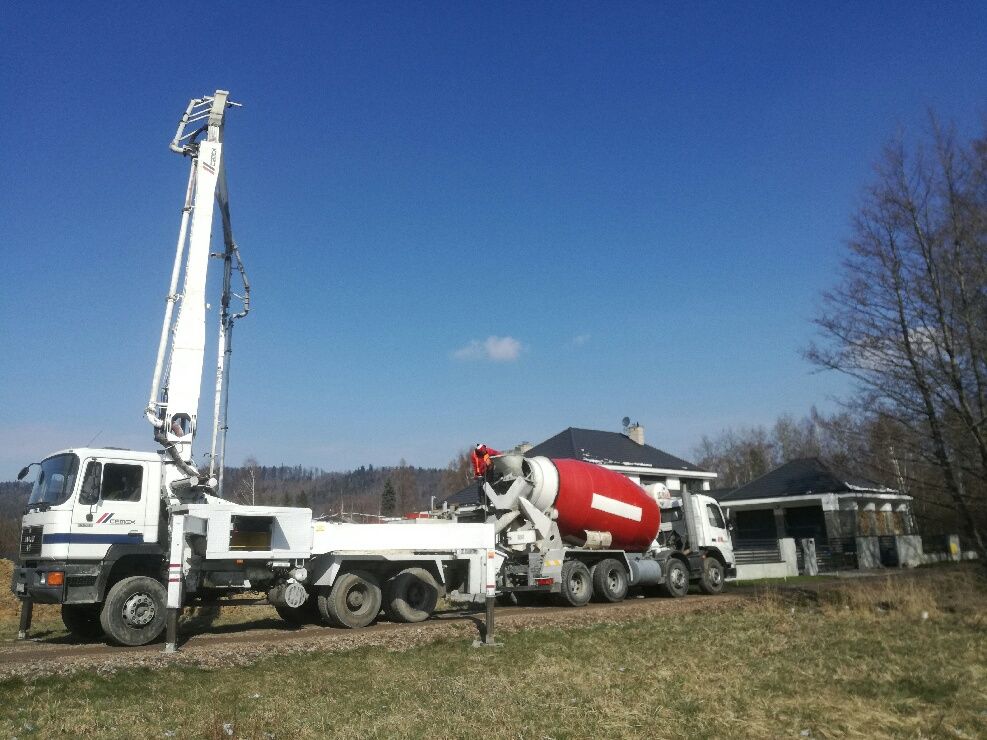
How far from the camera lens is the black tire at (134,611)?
11.8m

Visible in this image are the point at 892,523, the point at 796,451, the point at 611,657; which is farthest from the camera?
the point at 796,451

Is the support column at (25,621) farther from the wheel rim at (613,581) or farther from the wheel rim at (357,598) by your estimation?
the wheel rim at (613,581)

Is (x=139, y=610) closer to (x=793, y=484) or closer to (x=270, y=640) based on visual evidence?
(x=270, y=640)

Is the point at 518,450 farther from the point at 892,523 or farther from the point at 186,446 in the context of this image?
the point at 892,523

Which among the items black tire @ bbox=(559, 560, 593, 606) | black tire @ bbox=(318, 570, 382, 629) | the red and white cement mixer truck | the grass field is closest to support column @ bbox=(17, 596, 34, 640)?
black tire @ bbox=(318, 570, 382, 629)

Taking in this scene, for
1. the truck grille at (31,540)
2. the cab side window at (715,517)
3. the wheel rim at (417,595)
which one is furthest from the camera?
the cab side window at (715,517)

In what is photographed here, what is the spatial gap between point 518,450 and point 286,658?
8.24 metres

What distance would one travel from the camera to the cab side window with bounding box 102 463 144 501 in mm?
12547

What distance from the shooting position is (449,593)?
15383mm

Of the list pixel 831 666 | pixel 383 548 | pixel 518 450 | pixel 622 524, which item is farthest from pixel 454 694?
pixel 622 524

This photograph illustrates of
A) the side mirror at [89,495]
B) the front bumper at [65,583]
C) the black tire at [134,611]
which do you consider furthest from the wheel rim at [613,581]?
the side mirror at [89,495]

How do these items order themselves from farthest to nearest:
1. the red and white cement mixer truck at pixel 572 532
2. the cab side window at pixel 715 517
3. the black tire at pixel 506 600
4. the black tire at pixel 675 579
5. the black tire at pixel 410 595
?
1. the cab side window at pixel 715 517
2. the black tire at pixel 675 579
3. the black tire at pixel 506 600
4. the red and white cement mixer truck at pixel 572 532
5. the black tire at pixel 410 595

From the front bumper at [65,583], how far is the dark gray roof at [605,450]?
2492 cm

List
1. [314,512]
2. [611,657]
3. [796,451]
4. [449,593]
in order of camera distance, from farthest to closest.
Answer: [796,451], [449,593], [314,512], [611,657]
